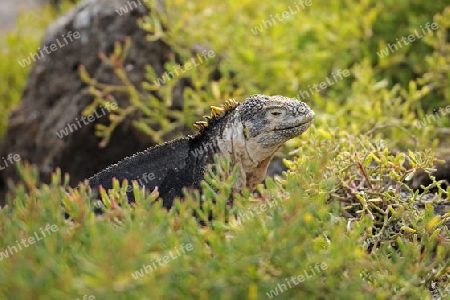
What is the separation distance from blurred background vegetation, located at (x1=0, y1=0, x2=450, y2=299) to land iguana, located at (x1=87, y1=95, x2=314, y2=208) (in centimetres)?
20

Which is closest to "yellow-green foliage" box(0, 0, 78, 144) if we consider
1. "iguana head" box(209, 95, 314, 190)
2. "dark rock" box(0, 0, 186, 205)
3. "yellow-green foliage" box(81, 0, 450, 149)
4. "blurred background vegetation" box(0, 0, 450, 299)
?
"blurred background vegetation" box(0, 0, 450, 299)

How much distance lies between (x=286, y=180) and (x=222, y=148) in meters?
0.43

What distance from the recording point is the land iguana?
155 inches

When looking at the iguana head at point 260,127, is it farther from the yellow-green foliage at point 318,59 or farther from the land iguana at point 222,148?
the yellow-green foliage at point 318,59

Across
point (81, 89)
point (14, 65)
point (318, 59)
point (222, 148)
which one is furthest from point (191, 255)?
point (14, 65)

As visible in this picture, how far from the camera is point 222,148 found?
3977 mm

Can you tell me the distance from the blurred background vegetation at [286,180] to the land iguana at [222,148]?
7.9 inches

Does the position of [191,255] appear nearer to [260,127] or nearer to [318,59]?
[260,127]

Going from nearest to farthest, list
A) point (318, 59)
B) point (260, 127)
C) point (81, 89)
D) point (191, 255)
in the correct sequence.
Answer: point (191, 255), point (260, 127), point (81, 89), point (318, 59)

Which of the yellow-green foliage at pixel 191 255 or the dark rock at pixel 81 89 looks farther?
the dark rock at pixel 81 89

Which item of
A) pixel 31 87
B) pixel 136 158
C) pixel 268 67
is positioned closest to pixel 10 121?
pixel 31 87

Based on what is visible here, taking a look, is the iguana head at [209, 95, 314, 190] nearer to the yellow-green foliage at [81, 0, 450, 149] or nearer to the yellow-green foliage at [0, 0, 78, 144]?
the yellow-green foliage at [81, 0, 450, 149]

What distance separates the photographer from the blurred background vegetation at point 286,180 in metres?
2.65

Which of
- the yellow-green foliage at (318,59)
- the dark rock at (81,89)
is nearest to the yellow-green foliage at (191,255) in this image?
the yellow-green foliage at (318,59)
